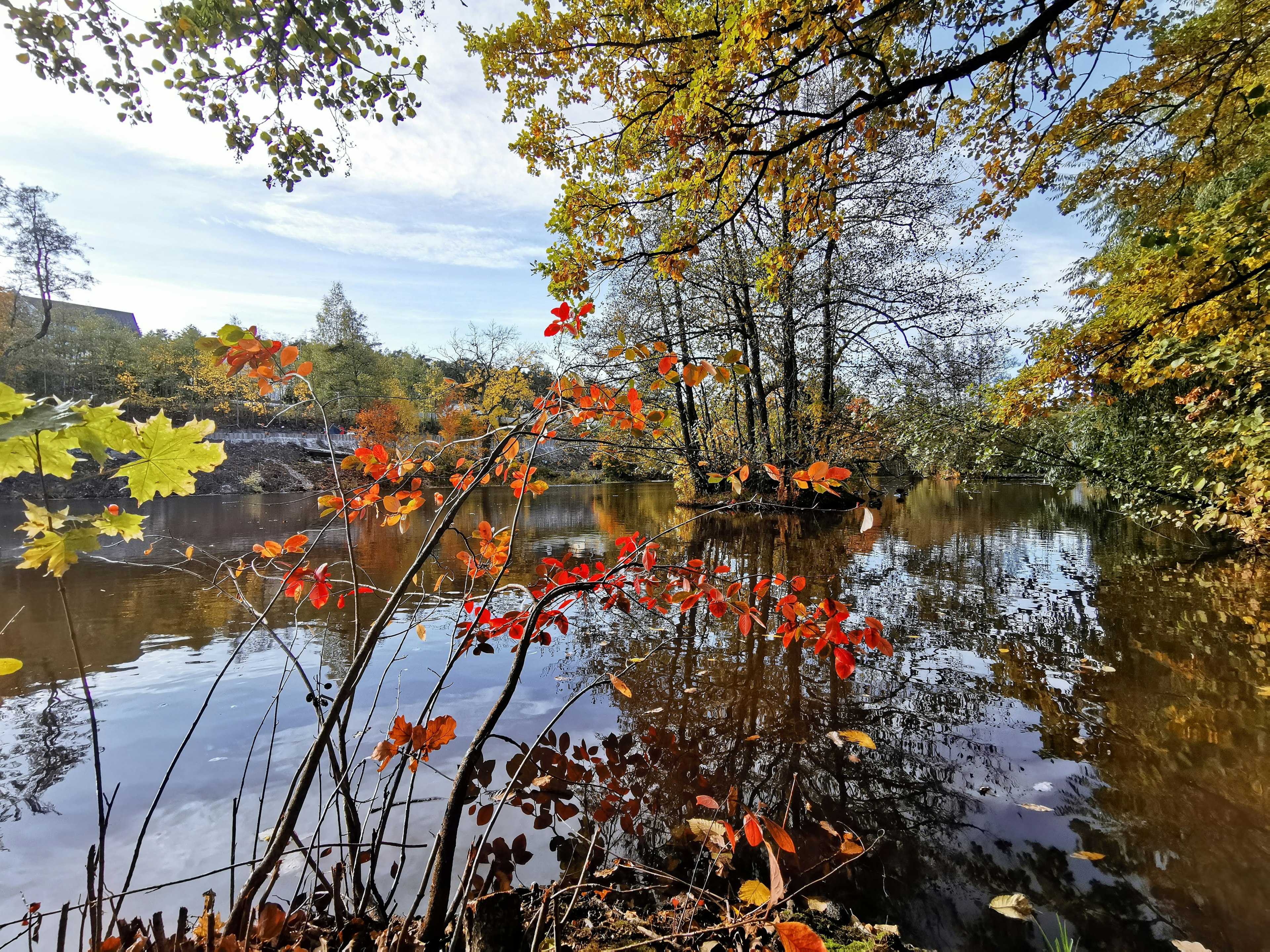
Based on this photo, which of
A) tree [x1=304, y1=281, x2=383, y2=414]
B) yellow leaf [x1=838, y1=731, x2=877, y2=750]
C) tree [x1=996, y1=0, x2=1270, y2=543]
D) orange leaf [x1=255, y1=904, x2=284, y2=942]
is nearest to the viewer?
orange leaf [x1=255, y1=904, x2=284, y2=942]

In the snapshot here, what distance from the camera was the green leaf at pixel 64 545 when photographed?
1.08 meters

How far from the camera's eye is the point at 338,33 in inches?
112

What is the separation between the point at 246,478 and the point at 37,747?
935 inches

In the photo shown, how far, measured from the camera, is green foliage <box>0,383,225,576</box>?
99 centimetres

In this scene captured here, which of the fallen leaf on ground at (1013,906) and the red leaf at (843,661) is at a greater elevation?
the red leaf at (843,661)

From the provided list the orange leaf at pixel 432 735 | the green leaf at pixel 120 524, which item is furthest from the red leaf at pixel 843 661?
the green leaf at pixel 120 524

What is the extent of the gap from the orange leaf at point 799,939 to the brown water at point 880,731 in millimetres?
1208

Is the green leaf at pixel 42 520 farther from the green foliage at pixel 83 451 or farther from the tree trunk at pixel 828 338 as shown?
the tree trunk at pixel 828 338

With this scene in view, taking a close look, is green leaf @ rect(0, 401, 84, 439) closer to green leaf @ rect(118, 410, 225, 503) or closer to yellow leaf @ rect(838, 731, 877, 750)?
green leaf @ rect(118, 410, 225, 503)

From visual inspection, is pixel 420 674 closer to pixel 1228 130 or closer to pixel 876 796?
pixel 876 796

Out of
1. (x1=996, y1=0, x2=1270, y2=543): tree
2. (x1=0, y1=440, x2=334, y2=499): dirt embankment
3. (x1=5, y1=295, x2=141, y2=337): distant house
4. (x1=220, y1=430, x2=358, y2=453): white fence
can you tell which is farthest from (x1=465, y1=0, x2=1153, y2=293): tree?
(x1=5, y1=295, x2=141, y2=337): distant house

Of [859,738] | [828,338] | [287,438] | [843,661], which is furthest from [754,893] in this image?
[287,438]

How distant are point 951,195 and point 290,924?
14.3 meters

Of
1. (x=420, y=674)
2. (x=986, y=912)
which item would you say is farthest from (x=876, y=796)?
(x=420, y=674)
